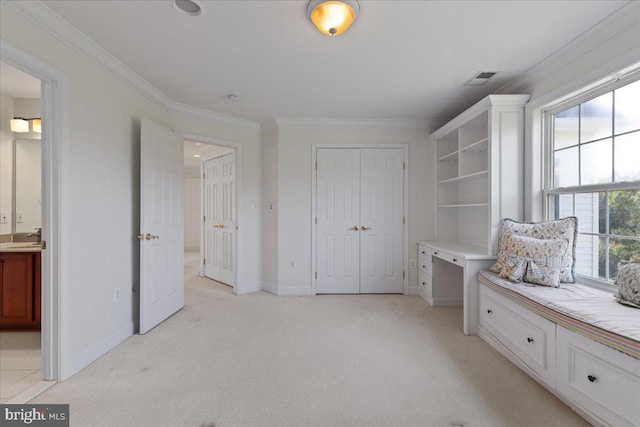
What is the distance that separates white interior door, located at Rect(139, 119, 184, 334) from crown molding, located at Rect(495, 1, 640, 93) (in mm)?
3631

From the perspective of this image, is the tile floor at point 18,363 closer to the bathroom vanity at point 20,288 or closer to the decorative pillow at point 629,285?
the bathroom vanity at point 20,288

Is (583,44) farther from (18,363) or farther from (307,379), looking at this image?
(18,363)

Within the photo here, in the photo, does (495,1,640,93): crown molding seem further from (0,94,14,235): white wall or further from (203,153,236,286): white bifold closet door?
(0,94,14,235): white wall

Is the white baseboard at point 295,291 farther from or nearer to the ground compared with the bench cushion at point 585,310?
nearer to the ground

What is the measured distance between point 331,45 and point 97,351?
3045mm

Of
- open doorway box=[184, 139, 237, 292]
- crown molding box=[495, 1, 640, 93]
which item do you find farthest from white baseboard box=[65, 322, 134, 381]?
crown molding box=[495, 1, 640, 93]

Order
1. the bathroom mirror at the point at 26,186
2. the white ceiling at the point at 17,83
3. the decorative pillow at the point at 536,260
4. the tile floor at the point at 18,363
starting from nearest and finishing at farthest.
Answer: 1. the tile floor at the point at 18,363
2. the decorative pillow at the point at 536,260
3. the white ceiling at the point at 17,83
4. the bathroom mirror at the point at 26,186

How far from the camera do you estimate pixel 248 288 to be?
4.21 m

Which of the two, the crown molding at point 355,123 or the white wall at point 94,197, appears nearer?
the white wall at point 94,197

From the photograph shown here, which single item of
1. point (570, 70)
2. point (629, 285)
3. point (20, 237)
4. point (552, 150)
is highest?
point (570, 70)

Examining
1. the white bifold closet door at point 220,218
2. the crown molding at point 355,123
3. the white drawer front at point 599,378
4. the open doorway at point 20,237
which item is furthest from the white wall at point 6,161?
the white drawer front at point 599,378

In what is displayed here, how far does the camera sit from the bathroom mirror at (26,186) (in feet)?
10.5

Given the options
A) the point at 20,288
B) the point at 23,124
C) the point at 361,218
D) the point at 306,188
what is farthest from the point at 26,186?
the point at 361,218

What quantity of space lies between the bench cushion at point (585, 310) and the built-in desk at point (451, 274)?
0.37 metres
